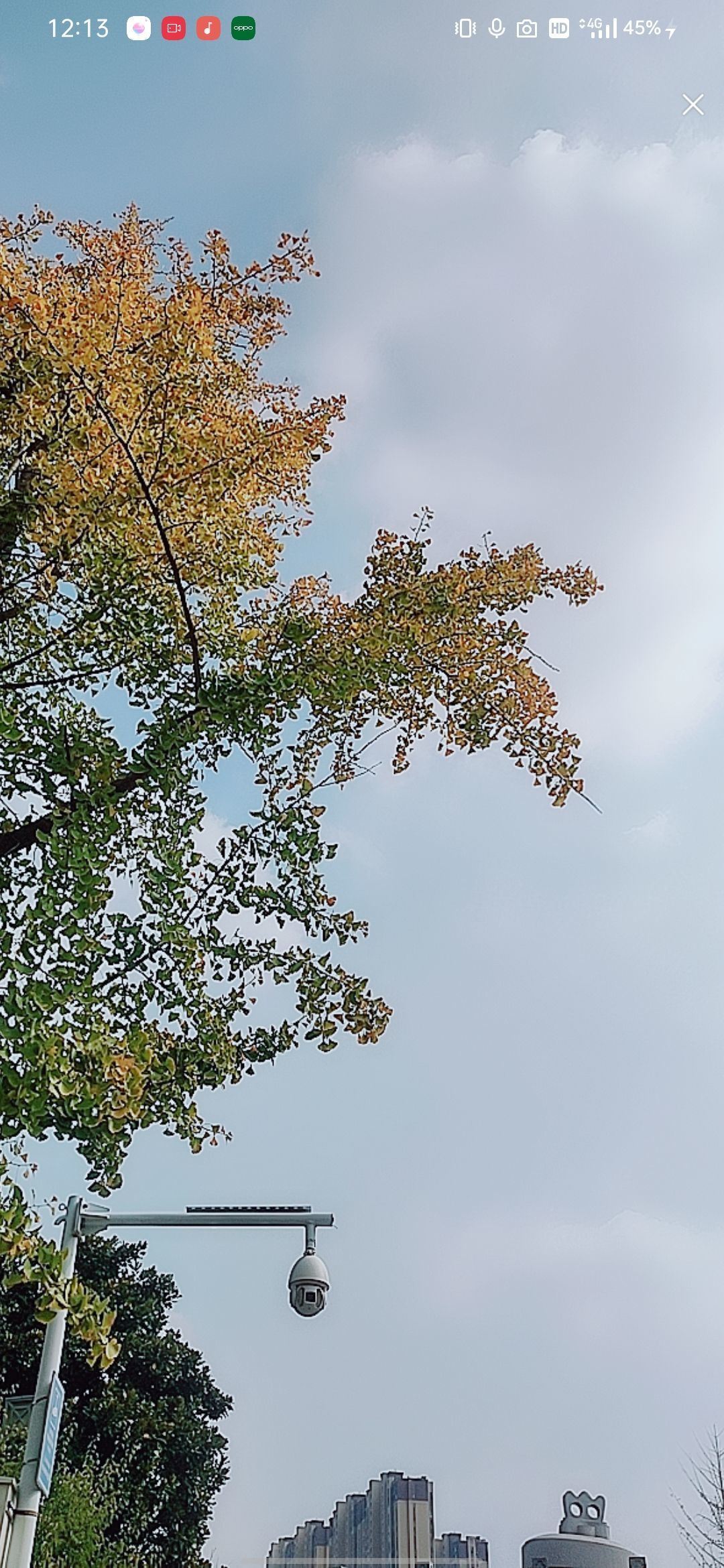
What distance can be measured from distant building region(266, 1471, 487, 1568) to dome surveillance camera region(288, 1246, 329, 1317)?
19.0ft

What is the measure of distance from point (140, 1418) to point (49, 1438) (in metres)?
10.0

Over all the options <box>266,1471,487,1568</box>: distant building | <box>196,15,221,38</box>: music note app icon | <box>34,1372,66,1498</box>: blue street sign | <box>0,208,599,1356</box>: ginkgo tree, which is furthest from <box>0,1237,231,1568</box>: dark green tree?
<box>196,15,221,38</box>: music note app icon

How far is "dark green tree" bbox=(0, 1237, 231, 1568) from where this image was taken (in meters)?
13.7

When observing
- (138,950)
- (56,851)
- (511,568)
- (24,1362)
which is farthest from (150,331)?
(24,1362)

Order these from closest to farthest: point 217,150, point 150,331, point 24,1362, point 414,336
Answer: point 150,331 → point 217,150 → point 414,336 → point 24,1362

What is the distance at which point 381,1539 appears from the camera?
11.4 m

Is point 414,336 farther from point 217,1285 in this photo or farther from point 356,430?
point 217,1285

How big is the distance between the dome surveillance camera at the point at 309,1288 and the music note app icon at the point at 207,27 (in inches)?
199

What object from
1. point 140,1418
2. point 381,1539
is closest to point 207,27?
point 381,1539

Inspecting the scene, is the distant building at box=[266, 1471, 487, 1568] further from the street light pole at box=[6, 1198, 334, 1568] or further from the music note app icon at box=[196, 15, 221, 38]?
the music note app icon at box=[196, 15, 221, 38]

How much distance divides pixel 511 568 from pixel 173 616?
2.94 ft

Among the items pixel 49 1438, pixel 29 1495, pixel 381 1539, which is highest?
pixel 381 1539

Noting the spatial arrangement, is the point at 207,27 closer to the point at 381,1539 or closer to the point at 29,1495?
the point at 29,1495

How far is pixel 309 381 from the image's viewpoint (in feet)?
13.2
